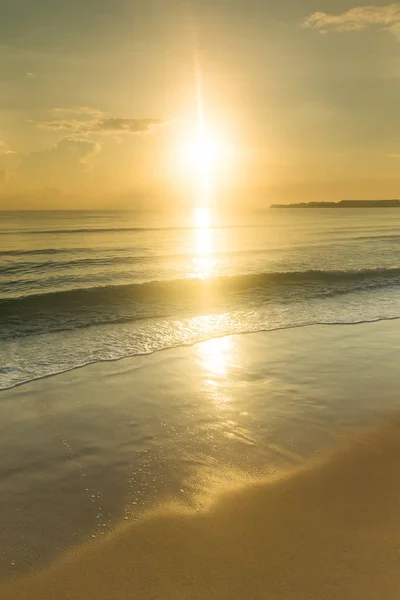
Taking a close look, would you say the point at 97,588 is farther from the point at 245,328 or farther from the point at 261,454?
the point at 245,328

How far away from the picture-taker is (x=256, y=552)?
368 cm

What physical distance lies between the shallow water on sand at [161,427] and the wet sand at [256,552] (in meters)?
0.28

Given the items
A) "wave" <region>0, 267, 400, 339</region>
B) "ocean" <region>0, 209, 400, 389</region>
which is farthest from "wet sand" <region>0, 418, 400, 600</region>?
"wave" <region>0, 267, 400, 339</region>

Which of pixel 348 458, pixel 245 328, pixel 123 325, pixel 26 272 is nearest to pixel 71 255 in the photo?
pixel 26 272

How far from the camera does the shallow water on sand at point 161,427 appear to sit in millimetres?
4438

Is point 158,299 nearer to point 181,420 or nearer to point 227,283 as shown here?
point 227,283

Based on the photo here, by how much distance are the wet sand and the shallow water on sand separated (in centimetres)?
28

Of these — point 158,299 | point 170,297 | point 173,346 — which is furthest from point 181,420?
point 170,297

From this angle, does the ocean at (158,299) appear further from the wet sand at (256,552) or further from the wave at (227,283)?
the wet sand at (256,552)

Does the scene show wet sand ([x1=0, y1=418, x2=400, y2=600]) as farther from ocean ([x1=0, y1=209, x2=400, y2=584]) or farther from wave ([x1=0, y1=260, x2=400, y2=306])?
wave ([x1=0, y1=260, x2=400, y2=306])

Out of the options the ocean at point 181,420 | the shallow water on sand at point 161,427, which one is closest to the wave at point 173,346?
the ocean at point 181,420

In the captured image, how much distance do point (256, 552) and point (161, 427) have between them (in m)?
2.79

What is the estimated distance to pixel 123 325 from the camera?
13.8 meters

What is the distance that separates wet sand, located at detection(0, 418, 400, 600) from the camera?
131 inches
